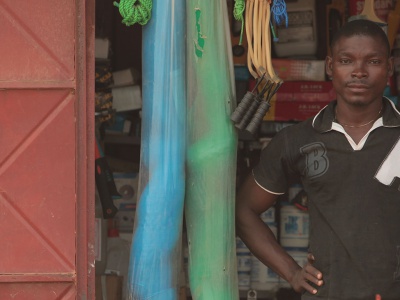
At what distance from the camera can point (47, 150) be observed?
3963 millimetres

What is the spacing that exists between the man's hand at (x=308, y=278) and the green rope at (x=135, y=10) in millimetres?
1251

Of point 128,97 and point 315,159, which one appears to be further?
point 128,97

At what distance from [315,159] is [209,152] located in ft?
1.51

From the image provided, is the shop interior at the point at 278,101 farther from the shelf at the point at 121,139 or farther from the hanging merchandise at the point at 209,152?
the hanging merchandise at the point at 209,152

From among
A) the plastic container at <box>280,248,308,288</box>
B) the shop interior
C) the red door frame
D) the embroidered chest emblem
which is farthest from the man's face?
the plastic container at <box>280,248,308,288</box>

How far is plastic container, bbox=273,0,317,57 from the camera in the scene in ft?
19.9

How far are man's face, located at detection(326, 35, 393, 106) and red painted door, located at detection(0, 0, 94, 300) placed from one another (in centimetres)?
109

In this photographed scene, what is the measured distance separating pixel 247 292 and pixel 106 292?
98cm

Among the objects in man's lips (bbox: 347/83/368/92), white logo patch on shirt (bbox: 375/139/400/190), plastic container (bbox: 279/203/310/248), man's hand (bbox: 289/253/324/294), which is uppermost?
man's lips (bbox: 347/83/368/92)

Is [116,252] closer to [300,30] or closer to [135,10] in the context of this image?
[300,30]

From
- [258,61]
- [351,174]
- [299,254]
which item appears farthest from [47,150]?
[299,254]

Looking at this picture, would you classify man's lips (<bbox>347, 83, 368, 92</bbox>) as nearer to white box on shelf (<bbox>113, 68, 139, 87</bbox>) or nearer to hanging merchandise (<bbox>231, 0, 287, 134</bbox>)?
hanging merchandise (<bbox>231, 0, 287, 134</bbox>)

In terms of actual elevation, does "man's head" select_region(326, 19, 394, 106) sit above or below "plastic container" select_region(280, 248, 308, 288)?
above

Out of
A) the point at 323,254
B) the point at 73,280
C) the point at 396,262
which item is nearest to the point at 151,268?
the point at 73,280
